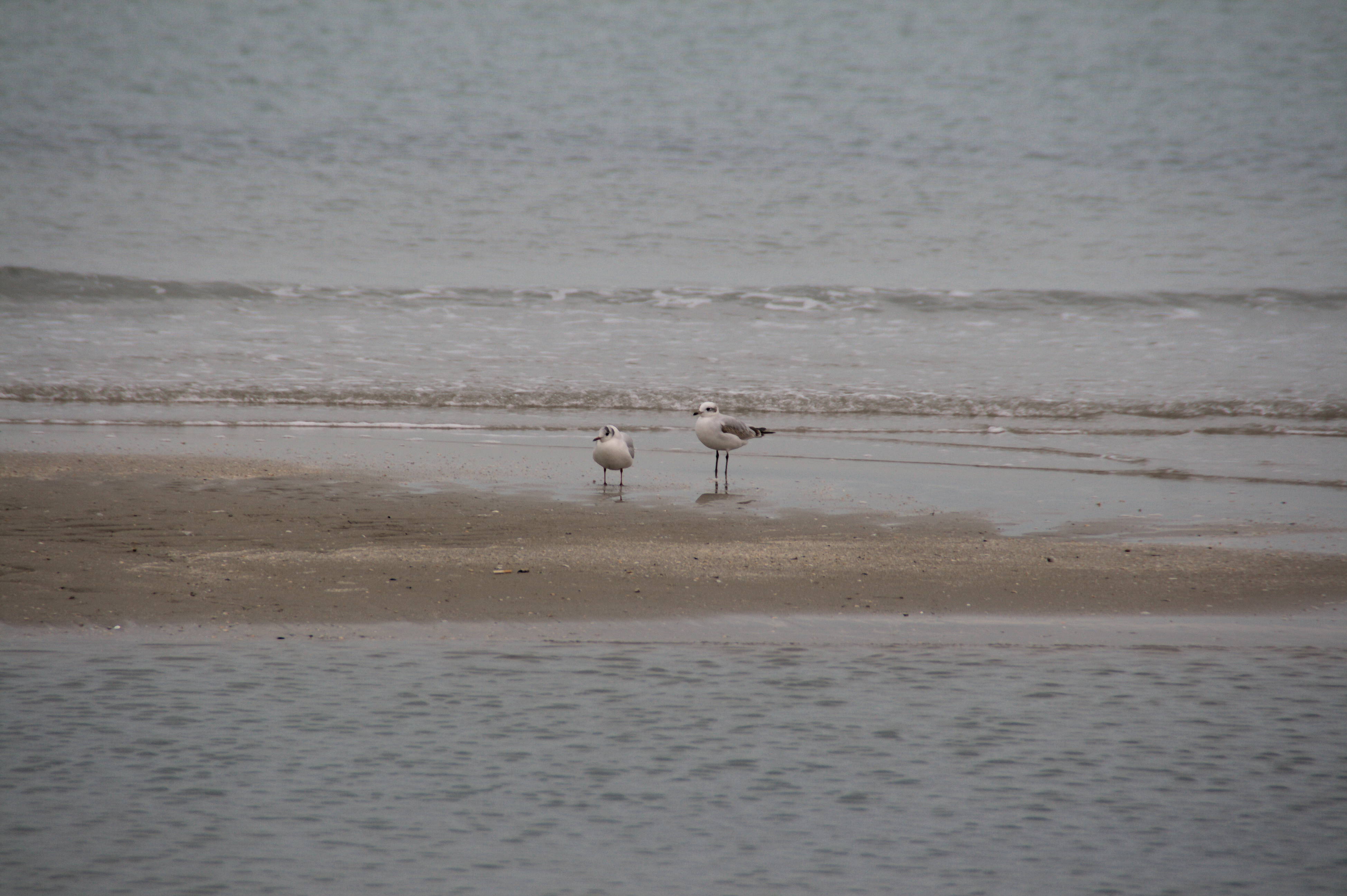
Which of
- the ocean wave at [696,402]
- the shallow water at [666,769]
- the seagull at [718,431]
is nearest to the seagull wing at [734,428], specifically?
the seagull at [718,431]

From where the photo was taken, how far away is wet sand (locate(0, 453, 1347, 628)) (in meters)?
5.20

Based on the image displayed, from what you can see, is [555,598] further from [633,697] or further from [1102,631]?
[1102,631]

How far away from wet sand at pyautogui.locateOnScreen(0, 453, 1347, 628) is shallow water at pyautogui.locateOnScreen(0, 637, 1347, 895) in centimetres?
61

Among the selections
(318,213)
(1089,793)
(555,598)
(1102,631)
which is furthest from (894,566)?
(318,213)

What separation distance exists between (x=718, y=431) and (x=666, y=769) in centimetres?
584

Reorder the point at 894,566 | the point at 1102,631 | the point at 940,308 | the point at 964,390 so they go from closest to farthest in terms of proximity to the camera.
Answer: the point at 1102,631, the point at 894,566, the point at 964,390, the point at 940,308

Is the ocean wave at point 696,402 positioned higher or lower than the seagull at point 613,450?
higher

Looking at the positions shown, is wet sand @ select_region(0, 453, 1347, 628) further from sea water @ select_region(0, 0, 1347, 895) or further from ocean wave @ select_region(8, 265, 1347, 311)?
ocean wave @ select_region(8, 265, 1347, 311)

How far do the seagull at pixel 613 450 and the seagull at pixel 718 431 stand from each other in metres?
0.93

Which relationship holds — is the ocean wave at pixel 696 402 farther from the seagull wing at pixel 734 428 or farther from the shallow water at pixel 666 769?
the shallow water at pixel 666 769

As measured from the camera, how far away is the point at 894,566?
605cm

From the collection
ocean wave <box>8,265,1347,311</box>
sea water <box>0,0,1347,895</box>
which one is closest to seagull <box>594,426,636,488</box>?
sea water <box>0,0,1347,895</box>

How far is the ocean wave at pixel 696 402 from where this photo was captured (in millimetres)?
12852

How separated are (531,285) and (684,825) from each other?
727 inches
